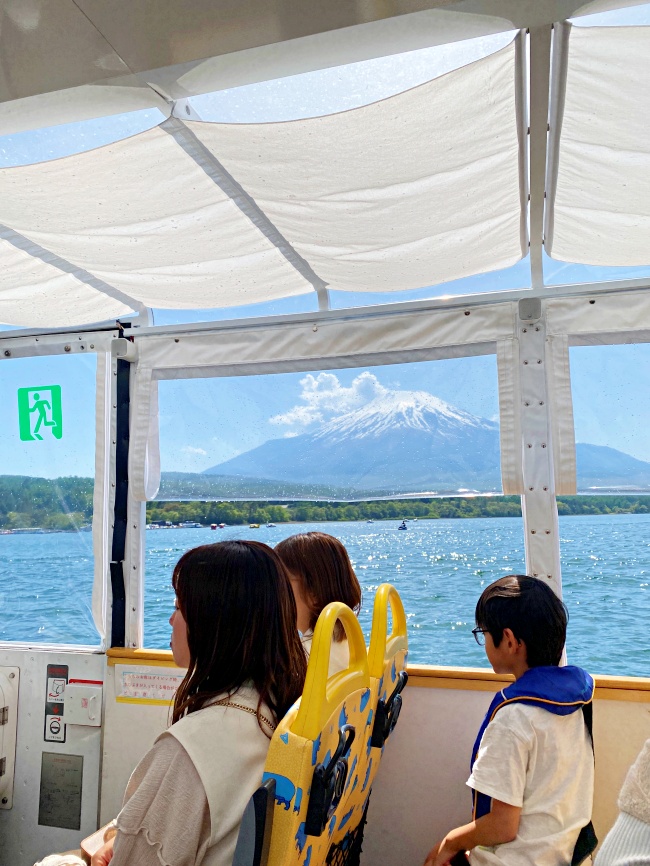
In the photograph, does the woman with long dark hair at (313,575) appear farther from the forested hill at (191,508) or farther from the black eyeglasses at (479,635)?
the forested hill at (191,508)

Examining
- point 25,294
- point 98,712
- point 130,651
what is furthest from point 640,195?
point 98,712

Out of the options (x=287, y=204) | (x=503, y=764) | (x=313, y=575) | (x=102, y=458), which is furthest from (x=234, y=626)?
(x=102, y=458)

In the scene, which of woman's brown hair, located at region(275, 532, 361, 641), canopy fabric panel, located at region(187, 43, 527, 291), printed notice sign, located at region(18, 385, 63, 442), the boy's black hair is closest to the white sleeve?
the boy's black hair

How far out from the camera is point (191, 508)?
3.84 meters

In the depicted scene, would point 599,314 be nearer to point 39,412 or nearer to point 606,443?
point 606,443

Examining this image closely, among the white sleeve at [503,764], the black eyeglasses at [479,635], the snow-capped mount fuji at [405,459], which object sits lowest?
the white sleeve at [503,764]

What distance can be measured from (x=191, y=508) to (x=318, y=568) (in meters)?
1.46

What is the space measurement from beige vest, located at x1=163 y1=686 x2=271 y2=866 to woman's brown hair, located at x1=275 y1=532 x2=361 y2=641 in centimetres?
110

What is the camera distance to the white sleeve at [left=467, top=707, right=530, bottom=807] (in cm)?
178

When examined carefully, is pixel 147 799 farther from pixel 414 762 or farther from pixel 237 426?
pixel 237 426

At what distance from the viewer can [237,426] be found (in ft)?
11.8

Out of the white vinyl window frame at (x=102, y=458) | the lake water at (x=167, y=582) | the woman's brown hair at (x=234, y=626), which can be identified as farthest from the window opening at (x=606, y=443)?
the white vinyl window frame at (x=102, y=458)

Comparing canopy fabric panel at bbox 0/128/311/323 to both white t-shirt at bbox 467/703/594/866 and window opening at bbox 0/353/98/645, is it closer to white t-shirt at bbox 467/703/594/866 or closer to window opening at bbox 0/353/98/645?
window opening at bbox 0/353/98/645

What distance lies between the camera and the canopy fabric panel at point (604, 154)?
58.4 inches
